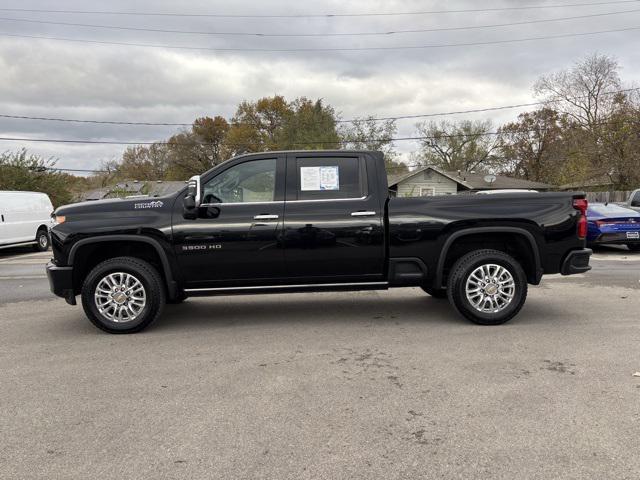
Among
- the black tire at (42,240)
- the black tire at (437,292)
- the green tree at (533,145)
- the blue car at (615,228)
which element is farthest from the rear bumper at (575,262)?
the green tree at (533,145)

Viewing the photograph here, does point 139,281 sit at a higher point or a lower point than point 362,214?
lower

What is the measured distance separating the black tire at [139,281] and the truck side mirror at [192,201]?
737 millimetres

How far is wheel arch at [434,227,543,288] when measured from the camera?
552 centimetres

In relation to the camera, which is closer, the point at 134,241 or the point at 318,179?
the point at 134,241

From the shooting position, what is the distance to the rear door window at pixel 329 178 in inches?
220

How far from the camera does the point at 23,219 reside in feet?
52.2

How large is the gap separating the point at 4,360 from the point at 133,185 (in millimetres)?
60757

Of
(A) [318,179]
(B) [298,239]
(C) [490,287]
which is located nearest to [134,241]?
(B) [298,239]

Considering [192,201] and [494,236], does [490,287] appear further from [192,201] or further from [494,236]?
[192,201]

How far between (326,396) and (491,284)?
267 cm

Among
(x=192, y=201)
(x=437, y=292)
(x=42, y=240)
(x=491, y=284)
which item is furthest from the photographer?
(x=42, y=240)

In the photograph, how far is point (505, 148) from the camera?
199 feet

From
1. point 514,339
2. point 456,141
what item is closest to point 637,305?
point 514,339

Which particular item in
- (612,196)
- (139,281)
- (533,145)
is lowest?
(139,281)
